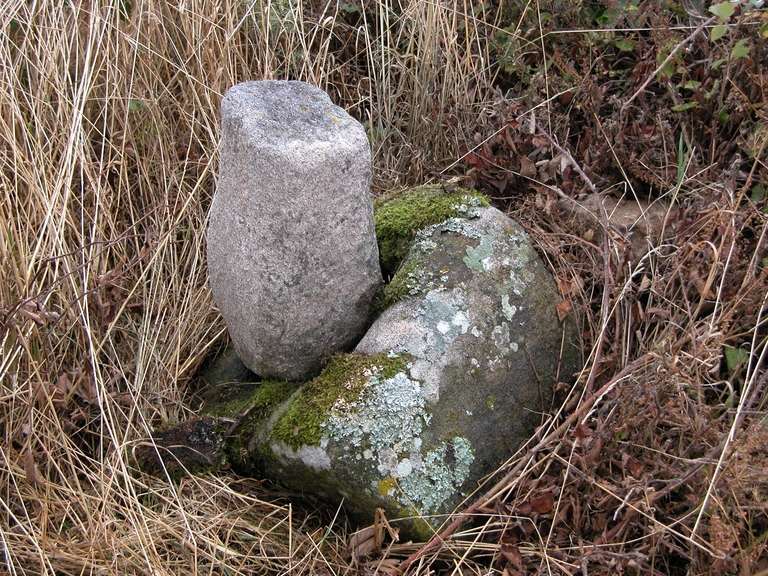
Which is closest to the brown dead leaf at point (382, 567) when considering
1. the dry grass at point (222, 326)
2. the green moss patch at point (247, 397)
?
the dry grass at point (222, 326)

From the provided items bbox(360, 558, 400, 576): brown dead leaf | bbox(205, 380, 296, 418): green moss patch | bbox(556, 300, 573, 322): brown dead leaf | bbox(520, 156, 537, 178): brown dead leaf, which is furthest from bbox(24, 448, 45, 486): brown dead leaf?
bbox(520, 156, 537, 178): brown dead leaf

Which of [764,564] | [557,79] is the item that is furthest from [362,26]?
[764,564]

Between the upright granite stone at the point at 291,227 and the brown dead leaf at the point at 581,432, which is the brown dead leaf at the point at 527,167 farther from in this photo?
the brown dead leaf at the point at 581,432

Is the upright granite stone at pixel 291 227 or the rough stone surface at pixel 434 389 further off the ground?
the upright granite stone at pixel 291 227

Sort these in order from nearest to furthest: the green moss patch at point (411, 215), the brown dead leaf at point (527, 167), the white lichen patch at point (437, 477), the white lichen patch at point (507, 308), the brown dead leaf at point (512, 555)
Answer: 1. the brown dead leaf at point (512, 555)
2. the white lichen patch at point (437, 477)
3. the white lichen patch at point (507, 308)
4. the green moss patch at point (411, 215)
5. the brown dead leaf at point (527, 167)

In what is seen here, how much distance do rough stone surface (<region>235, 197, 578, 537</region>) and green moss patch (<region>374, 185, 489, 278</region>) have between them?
0.06 meters

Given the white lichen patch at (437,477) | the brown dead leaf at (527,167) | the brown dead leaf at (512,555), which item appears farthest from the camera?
the brown dead leaf at (527,167)

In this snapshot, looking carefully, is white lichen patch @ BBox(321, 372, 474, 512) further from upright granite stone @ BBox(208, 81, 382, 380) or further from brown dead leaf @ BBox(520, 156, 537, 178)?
brown dead leaf @ BBox(520, 156, 537, 178)

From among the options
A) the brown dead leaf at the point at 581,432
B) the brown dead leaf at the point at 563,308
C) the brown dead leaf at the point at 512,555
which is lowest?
the brown dead leaf at the point at 512,555

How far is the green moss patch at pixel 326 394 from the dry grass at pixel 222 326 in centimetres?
27

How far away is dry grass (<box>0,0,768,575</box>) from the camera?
1989 millimetres

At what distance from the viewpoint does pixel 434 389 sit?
217 cm

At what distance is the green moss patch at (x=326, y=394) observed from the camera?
216cm

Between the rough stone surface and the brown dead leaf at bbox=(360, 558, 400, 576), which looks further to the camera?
the rough stone surface
